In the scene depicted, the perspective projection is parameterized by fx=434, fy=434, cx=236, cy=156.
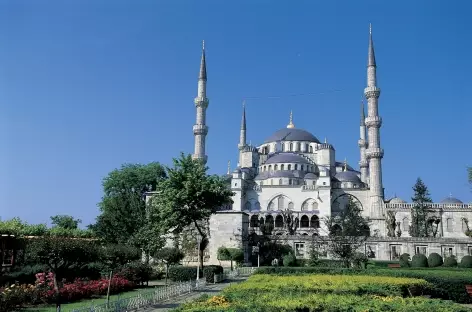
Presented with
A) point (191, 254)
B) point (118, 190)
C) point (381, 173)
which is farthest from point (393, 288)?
point (118, 190)

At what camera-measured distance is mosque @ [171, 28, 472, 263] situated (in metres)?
38.8

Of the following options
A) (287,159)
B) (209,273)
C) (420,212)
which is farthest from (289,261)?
(287,159)

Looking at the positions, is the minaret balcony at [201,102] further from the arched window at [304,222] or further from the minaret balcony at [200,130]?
the arched window at [304,222]

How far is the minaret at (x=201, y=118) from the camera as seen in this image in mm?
51906

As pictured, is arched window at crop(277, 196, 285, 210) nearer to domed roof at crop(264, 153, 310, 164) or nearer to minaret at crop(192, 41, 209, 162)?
domed roof at crop(264, 153, 310, 164)

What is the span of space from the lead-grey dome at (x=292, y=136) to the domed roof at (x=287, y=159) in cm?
558

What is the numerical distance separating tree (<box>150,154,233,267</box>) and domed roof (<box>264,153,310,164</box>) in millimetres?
37969

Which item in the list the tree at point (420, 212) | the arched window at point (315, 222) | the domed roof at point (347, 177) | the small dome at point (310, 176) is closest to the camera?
the tree at point (420, 212)

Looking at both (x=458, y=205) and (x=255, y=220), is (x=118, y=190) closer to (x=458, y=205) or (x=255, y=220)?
(x=255, y=220)

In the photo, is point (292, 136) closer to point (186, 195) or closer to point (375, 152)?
point (375, 152)

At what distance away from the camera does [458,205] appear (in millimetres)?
47312

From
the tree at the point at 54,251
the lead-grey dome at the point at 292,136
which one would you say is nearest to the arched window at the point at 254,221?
the lead-grey dome at the point at 292,136

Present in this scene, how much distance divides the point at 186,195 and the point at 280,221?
34333 mm

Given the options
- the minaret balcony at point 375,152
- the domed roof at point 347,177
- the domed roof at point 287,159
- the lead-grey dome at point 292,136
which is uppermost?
the lead-grey dome at point 292,136
